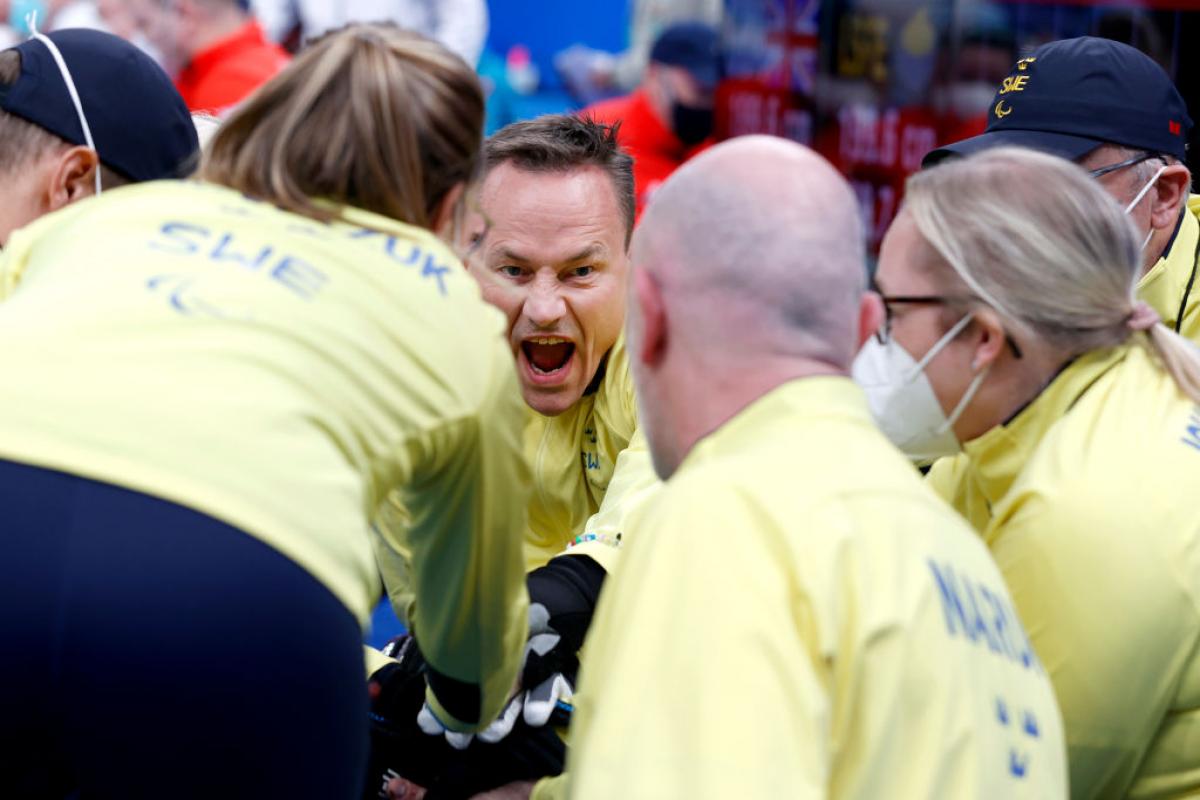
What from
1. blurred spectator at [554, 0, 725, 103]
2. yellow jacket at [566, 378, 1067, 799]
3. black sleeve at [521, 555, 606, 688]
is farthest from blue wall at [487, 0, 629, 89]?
yellow jacket at [566, 378, 1067, 799]

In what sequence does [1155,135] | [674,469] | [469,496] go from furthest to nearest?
[1155,135]
[469,496]
[674,469]

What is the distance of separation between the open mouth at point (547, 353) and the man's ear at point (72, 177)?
3.56 feet

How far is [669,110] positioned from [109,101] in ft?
16.0

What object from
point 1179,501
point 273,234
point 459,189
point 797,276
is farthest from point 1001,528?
point 273,234

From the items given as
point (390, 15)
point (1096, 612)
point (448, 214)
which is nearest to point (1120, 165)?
point (1096, 612)

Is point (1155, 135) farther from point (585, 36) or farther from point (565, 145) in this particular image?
point (585, 36)

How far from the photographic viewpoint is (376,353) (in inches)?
73.4

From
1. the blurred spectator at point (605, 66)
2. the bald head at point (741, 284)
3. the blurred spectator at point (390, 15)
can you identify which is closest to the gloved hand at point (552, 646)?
the bald head at point (741, 284)

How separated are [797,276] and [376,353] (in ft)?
1.76

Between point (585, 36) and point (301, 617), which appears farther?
point (585, 36)

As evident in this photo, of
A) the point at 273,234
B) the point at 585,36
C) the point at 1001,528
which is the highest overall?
the point at 273,234

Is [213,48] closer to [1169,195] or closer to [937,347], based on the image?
[1169,195]

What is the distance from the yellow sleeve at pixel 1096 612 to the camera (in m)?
2.09

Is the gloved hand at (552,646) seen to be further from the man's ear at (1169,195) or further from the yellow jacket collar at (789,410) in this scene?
the man's ear at (1169,195)
